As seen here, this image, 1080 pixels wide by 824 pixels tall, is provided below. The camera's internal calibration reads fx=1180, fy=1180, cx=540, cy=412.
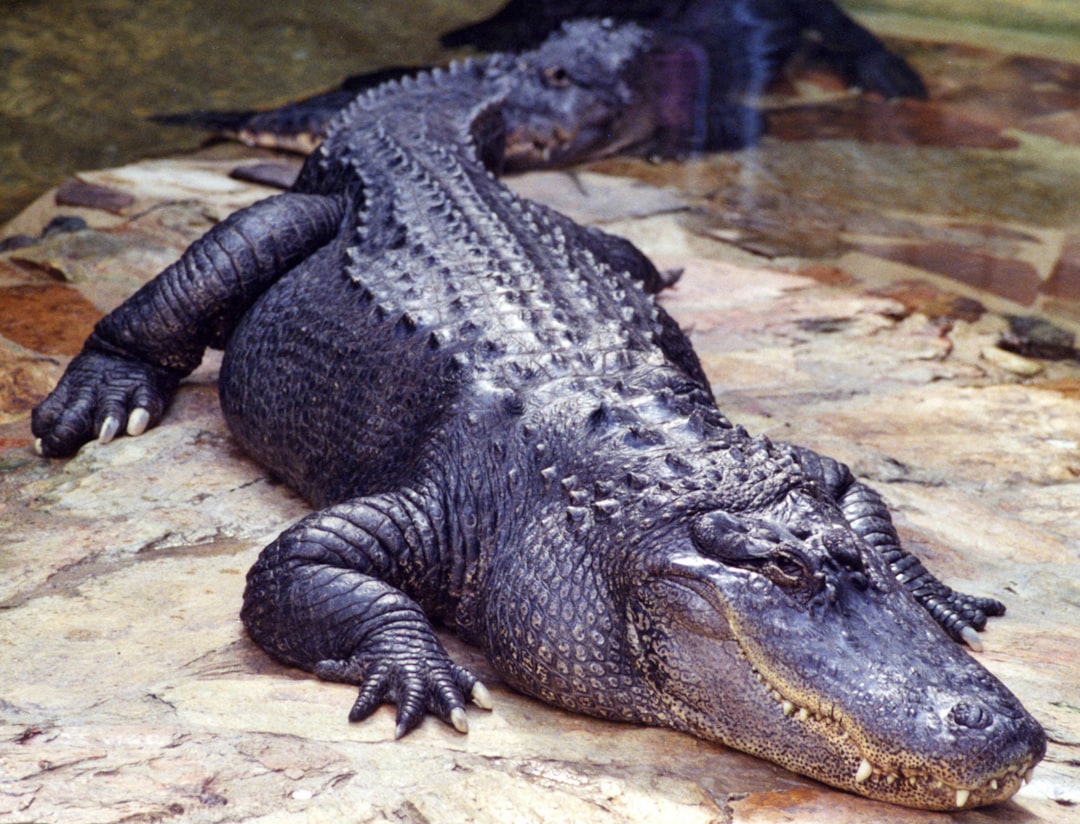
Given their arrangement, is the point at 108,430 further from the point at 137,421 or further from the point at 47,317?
the point at 47,317

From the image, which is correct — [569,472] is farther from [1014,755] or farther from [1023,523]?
[1023,523]

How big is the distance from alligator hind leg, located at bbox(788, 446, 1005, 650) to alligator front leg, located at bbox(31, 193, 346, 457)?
2.44 m

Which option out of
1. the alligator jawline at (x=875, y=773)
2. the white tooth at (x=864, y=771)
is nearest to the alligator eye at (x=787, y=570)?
the alligator jawline at (x=875, y=773)

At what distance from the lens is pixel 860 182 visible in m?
8.86

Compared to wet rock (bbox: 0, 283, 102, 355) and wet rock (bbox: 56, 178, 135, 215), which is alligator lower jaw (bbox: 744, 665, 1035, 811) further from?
wet rock (bbox: 56, 178, 135, 215)

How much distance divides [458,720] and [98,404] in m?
2.67

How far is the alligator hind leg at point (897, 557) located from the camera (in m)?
3.64

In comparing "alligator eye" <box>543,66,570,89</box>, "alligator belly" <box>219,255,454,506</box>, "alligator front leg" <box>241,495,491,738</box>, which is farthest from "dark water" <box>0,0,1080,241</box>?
"alligator front leg" <box>241,495,491,738</box>

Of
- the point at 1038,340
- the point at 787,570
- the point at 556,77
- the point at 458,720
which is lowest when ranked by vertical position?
the point at 1038,340

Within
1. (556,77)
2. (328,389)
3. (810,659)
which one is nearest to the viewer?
(810,659)

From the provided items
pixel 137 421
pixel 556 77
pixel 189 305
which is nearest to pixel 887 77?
pixel 556 77

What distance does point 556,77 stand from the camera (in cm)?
909

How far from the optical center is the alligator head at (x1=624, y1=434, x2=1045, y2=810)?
2586 millimetres

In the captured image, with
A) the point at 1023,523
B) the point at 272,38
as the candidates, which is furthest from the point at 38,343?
the point at 272,38
